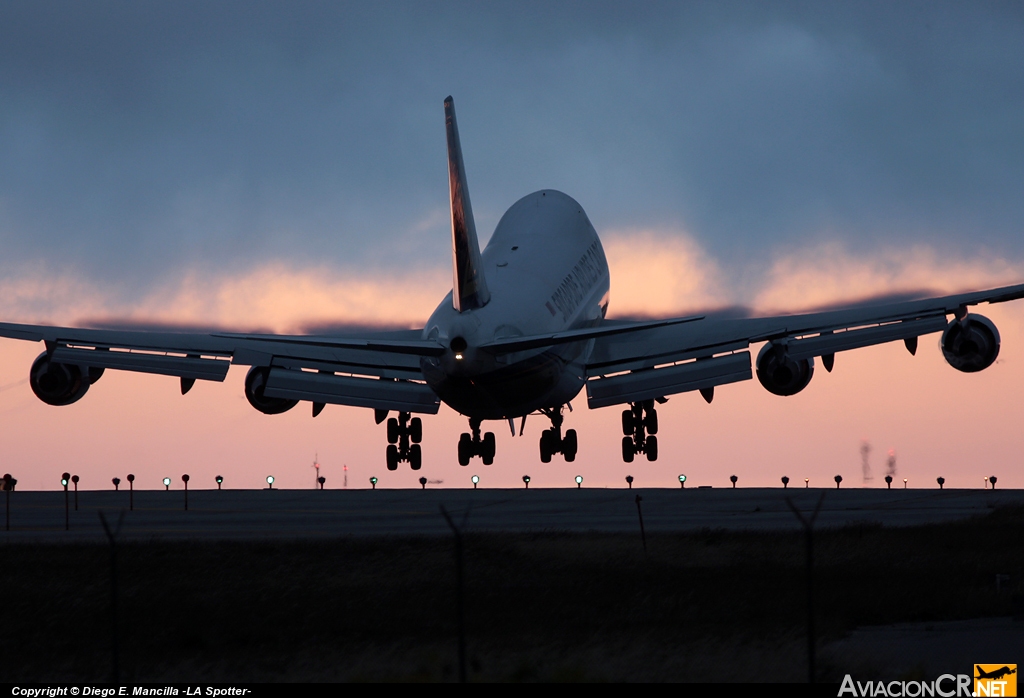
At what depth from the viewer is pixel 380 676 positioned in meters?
29.1

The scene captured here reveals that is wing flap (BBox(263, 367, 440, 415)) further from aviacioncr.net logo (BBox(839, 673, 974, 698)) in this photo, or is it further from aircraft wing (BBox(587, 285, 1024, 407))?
aviacioncr.net logo (BBox(839, 673, 974, 698))

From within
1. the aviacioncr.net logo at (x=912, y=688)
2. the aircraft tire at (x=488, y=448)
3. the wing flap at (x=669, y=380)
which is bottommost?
the aviacioncr.net logo at (x=912, y=688)

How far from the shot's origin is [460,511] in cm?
8206

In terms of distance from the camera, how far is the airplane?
4200 cm

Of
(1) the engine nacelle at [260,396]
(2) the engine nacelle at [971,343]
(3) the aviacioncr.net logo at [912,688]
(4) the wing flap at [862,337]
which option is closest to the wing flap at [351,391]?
(1) the engine nacelle at [260,396]

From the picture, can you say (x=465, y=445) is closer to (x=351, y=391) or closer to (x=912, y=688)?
(x=351, y=391)

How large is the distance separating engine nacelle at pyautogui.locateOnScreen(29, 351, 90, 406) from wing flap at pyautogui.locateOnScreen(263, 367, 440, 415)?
24.8 feet

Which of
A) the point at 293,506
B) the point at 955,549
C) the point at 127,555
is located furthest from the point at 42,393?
the point at 293,506

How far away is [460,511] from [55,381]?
36.7 m

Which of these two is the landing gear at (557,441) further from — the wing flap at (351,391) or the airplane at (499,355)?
the wing flap at (351,391)

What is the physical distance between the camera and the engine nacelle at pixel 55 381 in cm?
4819

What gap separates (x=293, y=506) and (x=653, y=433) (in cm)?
4002

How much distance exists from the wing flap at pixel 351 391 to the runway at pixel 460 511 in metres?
15.1

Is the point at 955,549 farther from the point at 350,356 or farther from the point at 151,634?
the point at 151,634
